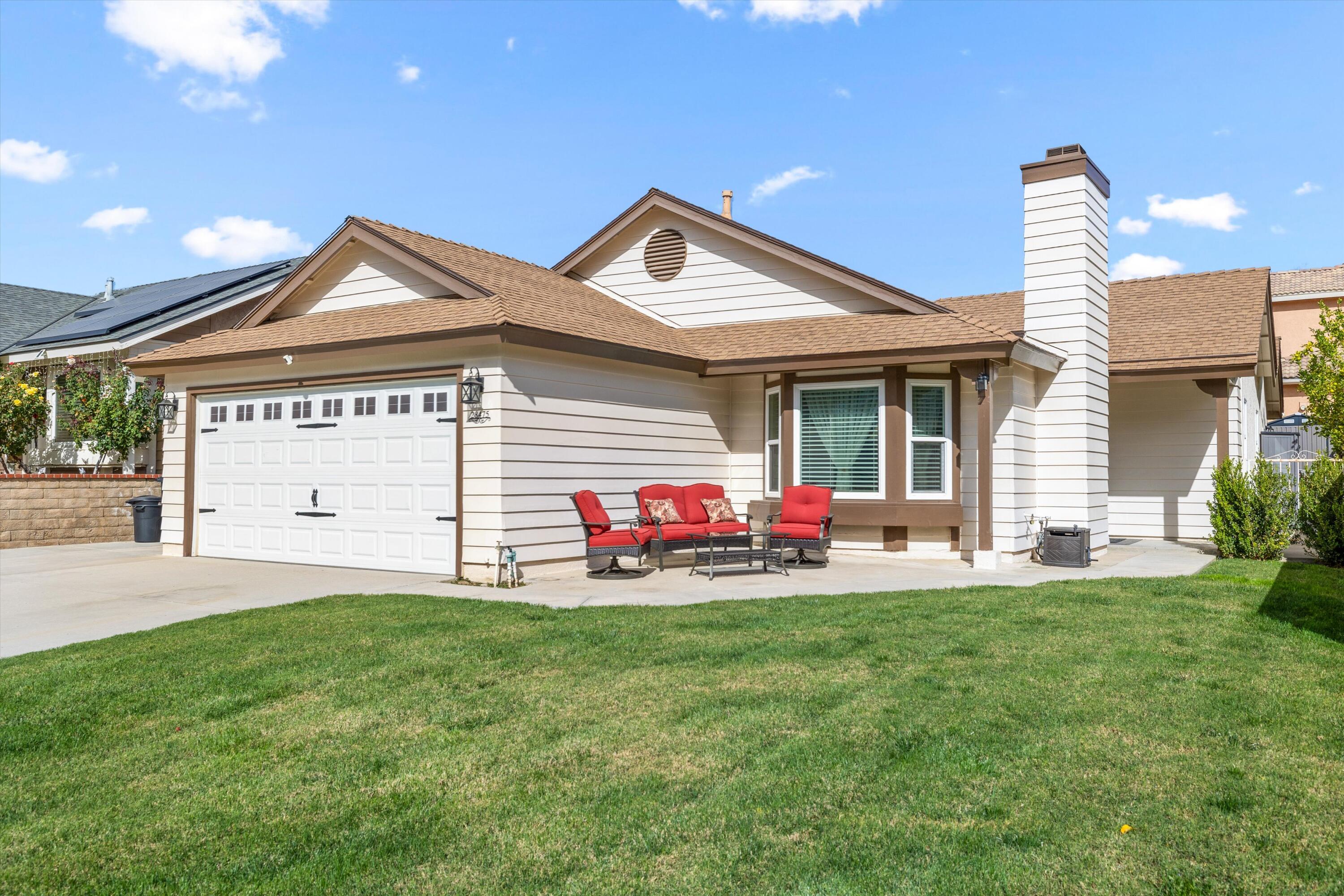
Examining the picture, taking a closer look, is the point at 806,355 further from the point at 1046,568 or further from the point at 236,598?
the point at 236,598

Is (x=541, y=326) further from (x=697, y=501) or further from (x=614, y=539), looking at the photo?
(x=697, y=501)

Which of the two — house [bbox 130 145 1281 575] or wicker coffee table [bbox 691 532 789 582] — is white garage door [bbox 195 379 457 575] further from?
wicker coffee table [bbox 691 532 789 582]

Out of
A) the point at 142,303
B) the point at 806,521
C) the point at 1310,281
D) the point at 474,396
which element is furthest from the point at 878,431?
the point at 1310,281

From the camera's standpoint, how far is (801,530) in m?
11.6

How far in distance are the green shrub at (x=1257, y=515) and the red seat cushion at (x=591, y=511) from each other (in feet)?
28.2

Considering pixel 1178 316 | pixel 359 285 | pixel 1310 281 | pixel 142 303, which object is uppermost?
pixel 1310 281

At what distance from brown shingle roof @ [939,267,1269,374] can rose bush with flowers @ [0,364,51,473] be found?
58.5ft

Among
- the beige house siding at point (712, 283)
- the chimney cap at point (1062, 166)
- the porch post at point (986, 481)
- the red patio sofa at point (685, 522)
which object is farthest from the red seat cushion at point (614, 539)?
the chimney cap at point (1062, 166)

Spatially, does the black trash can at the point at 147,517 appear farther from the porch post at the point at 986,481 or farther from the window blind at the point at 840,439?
the porch post at the point at 986,481

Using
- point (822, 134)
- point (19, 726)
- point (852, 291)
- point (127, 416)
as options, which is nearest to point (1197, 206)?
point (822, 134)

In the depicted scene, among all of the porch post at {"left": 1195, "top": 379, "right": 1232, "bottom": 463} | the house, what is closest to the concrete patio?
the house

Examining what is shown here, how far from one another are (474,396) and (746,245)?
5.95 meters

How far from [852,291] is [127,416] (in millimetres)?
13782

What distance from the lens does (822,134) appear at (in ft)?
64.0
